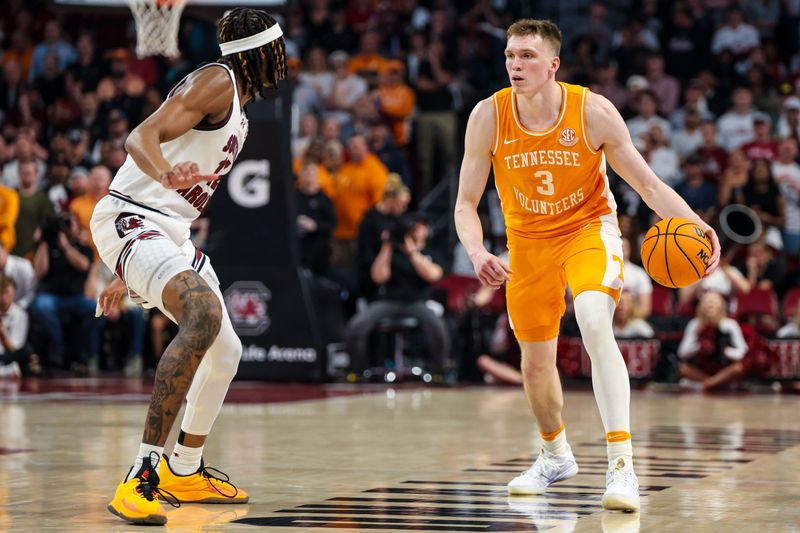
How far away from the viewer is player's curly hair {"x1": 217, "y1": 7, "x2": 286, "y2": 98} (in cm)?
610

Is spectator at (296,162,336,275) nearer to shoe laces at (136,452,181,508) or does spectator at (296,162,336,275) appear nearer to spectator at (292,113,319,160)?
spectator at (292,113,319,160)

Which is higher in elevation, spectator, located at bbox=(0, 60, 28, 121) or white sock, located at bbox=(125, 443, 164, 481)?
spectator, located at bbox=(0, 60, 28, 121)

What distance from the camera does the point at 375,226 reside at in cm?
1530

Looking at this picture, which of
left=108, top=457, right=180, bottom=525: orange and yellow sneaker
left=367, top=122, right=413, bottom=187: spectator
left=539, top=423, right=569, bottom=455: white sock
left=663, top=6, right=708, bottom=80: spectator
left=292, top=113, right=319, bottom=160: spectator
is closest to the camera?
left=108, top=457, right=180, bottom=525: orange and yellow sneaker

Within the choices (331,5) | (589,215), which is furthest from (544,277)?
(331,5)

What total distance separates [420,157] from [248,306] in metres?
4.78

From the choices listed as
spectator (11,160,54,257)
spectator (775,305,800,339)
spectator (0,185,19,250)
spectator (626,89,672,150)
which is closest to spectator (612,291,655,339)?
spectator (775,305,800,339)

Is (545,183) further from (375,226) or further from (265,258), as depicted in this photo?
(375,226)

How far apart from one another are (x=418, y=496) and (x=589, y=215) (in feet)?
5.27

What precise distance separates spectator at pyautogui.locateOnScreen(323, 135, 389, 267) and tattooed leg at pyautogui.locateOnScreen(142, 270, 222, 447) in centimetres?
1116

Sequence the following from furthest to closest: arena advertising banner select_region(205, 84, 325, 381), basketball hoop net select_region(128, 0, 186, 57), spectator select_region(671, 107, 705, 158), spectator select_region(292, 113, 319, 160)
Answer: spectator select_region(292, 113, 319, 160)
spectator select_region(671, 107, 705, 158)
arena advertising banner select_region(205, 84, 325, 381)
basketball hoop net select_region(128, 0, 186, 57)

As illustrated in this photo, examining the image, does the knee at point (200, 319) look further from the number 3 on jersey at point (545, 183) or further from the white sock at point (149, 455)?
the number 3 on jersey at point (545, 183)

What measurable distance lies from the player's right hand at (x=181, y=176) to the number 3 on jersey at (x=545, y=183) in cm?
176

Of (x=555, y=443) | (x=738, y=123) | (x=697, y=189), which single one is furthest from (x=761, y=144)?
(x=555, y=443)
